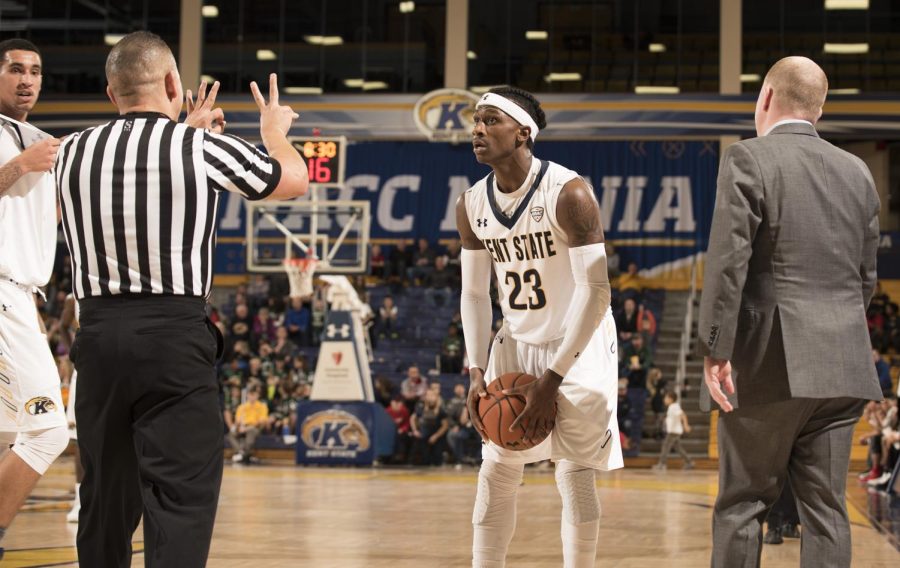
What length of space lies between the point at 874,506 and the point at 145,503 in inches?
365

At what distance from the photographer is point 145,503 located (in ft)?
11.5

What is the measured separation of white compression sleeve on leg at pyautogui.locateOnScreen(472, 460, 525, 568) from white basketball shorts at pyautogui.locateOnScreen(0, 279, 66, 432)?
206cm

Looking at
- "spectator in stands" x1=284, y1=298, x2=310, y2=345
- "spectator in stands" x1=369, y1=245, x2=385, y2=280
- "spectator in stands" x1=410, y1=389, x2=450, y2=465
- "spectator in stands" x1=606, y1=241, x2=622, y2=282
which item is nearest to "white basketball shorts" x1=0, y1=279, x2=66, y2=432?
"spectator in stands" x1=410, y1=389, x2=450, y2=465

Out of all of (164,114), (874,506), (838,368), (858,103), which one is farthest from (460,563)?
(858,103)

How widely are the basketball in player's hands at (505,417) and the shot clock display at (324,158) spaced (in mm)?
12405

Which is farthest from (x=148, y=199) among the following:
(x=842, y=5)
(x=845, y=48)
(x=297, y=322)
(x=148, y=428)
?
(x=842, y=5)

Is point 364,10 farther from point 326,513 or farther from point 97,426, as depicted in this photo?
point 97,426

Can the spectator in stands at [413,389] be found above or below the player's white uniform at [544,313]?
below

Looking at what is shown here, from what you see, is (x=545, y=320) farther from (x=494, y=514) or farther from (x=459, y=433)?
(x=459, y=433)

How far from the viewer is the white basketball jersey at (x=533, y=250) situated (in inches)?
189

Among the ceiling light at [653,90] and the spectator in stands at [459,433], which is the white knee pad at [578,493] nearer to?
the spectator in stands at [459,433]

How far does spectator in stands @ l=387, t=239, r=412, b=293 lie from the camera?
23375mm

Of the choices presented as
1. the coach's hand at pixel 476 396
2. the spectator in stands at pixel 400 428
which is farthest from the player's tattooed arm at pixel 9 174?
the spectator in stands at pixel 400 428

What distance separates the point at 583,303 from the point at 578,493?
79 cm
